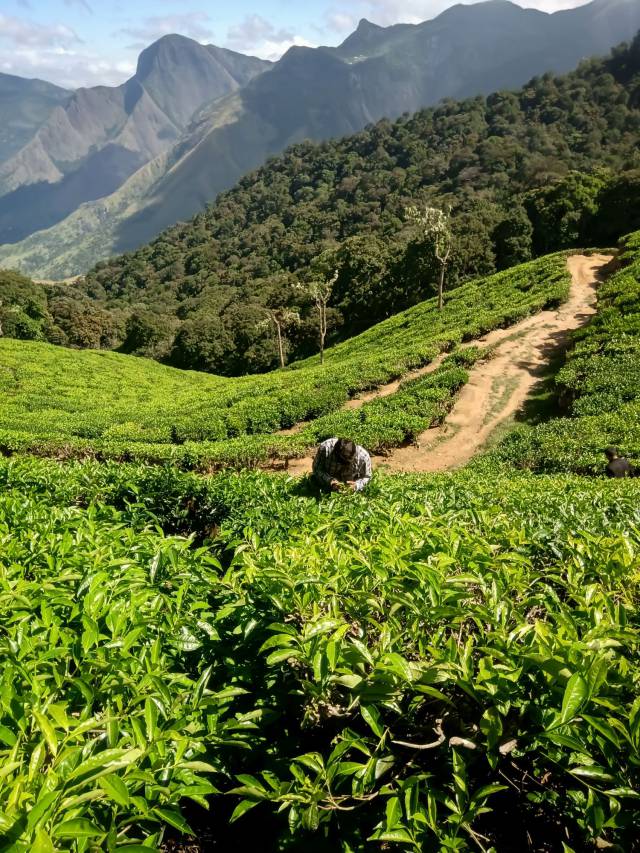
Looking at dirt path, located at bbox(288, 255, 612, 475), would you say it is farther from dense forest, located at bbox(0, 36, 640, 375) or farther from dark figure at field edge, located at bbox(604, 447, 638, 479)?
dense forest, located at bbox(0, 36, 640, 375)

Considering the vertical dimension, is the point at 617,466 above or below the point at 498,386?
above

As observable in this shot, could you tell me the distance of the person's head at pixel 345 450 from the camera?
671cm

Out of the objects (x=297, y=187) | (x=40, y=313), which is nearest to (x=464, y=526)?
(x=40, y=313)

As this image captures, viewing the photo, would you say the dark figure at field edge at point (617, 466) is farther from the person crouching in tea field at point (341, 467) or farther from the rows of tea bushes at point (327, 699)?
the rows of tea bushes at point (327, 699)

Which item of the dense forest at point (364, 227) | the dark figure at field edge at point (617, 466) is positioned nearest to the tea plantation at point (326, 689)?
the dark figure at field edge at point (617, 466)

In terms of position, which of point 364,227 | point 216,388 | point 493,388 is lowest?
point 216,388

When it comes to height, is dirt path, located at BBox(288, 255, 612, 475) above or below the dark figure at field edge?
below

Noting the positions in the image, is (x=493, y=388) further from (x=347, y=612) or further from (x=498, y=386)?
(x=347, y=612)

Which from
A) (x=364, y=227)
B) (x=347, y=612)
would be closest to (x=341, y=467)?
(x=347, y=612)

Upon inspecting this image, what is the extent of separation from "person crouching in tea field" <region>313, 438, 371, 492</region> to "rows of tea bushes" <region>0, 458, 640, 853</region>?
321 centimetres

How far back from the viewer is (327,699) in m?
2.19

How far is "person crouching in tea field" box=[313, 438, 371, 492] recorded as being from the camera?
22.6ft

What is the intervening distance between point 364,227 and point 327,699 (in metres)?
96.6

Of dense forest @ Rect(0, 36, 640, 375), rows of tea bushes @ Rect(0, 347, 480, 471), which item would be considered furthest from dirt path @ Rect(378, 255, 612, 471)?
dense forest @ Rect(0, 36, 640, 375)
